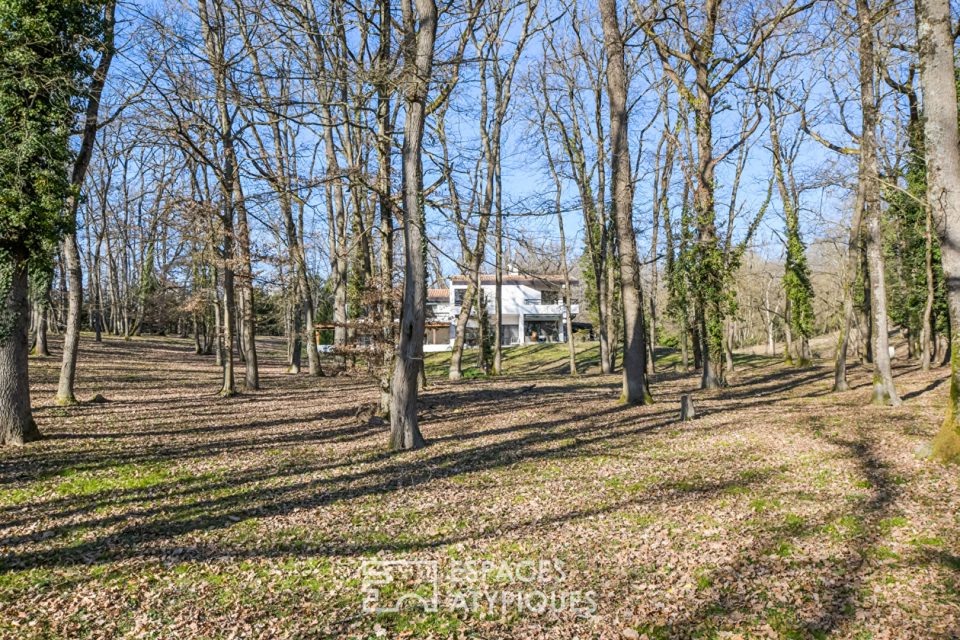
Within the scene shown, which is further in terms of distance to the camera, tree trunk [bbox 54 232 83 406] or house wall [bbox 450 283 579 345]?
house wall [bbox 450 283 579 345]

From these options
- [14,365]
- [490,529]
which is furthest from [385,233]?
[490,529]

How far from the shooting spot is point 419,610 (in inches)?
189

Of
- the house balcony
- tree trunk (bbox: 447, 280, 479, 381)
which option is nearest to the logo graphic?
tree trunk (bbox: 447, 280, 479, 381)

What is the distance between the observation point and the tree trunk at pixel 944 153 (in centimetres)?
766

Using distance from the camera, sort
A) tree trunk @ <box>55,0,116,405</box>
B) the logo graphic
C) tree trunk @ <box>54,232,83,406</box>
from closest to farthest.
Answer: the logo graphic < tree trunk @ <box>55,0,116,405</box> < tree trunk @ <box>54,232,83,406</box>

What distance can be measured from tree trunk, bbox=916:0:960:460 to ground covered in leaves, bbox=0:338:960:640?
1012mm

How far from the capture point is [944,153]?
25.3 feet

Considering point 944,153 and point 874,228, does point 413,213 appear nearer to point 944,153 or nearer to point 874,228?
point 944,153

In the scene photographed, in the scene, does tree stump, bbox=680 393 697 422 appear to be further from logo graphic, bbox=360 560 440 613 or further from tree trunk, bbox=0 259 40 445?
tree trunk, bbox=0 259 40 445

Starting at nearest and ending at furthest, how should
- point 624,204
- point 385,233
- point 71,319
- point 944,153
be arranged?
point 944,153 < point 385,233 < point 71,319 < point 624,204

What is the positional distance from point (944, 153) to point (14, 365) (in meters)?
14.1

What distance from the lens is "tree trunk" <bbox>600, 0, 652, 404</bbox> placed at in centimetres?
1386

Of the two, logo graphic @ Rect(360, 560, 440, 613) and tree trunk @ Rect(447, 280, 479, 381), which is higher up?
tree trunk @ Rect(447, 280, 479, 381)

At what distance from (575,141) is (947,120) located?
19.7 m
